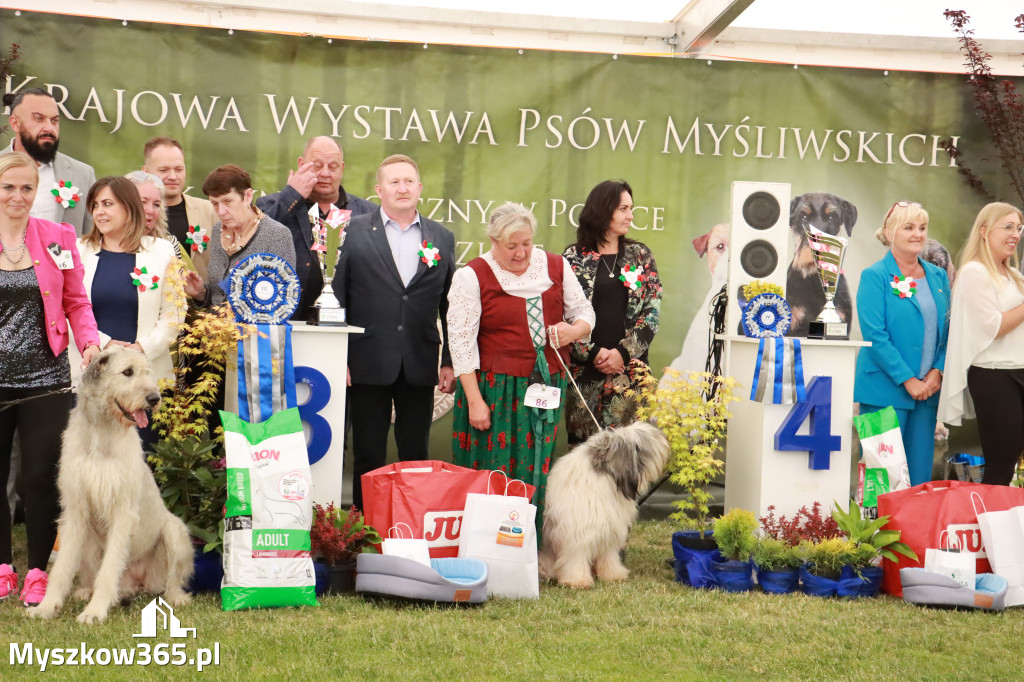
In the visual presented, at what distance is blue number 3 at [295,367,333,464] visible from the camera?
13.1 ft

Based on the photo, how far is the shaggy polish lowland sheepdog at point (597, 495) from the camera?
4.09 meters

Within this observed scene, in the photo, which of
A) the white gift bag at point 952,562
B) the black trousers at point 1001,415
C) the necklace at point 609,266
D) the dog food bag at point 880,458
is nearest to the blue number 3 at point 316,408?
the necklace at point 609,266

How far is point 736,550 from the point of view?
418 cm

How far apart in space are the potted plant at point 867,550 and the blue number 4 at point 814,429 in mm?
294

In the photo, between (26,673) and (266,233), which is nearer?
(26,673)

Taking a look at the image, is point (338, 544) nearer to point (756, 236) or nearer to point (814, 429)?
point (814, 429)

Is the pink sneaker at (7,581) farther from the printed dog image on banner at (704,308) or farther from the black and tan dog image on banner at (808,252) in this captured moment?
the black and tan dog image on banner at (808,252)

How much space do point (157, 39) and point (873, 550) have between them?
14.9 ft

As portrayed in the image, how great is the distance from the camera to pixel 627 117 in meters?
5.89

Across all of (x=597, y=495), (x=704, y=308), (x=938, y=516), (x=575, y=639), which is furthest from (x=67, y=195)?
(x=938, y=516)

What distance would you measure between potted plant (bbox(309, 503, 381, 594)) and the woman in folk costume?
2.04ft

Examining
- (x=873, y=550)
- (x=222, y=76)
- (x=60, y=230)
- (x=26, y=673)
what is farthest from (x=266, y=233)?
(x=873, y=550)

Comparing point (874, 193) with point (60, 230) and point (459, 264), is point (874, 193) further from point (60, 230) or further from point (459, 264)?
point (60, 230)

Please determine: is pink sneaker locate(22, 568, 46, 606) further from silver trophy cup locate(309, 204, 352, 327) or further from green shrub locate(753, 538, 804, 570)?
green shrub locate(753, 538, 804, 570)
